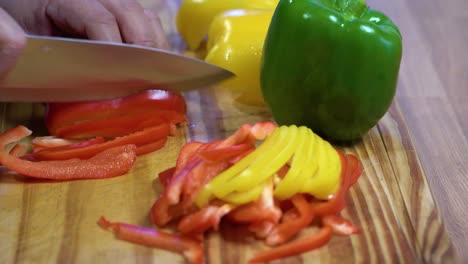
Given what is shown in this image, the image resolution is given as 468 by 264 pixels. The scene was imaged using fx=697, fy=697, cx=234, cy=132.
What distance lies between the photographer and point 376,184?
5.46ft

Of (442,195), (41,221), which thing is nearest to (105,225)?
(41,221)

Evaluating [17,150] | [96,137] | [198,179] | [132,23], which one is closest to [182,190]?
[198,179]

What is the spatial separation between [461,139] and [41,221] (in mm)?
1223

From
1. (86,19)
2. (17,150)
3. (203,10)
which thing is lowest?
(17,150)

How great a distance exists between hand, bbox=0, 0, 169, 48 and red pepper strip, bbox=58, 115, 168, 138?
0.22m

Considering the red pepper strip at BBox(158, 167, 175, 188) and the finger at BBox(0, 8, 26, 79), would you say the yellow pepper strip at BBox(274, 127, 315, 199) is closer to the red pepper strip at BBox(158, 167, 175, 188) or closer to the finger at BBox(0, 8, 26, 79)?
the red pepper strip at BBox(158, 167, 175, 188)

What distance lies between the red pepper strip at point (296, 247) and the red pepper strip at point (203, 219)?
112 millimetres

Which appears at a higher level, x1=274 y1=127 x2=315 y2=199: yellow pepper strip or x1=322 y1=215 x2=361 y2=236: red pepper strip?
x1=274 y1=127 x2=315 y2=199: yellow pepper strip

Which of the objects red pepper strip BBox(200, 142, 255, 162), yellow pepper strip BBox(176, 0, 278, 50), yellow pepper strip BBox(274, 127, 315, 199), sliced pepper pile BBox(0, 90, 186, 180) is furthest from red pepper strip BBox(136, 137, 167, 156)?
yellow pepper strip BBox(176, 0, 278, 50)

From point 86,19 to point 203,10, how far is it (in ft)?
1.44

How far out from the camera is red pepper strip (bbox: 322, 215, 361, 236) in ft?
4.96

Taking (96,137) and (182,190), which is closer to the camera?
(182,190)

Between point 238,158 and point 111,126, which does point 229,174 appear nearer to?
point 238,158

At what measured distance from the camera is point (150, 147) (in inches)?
69.1
